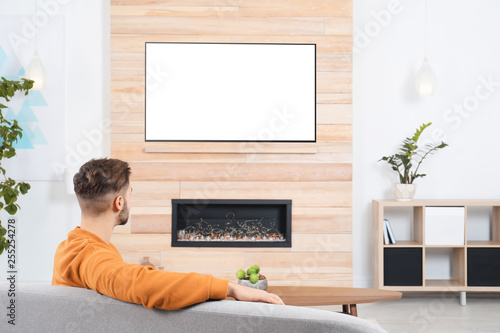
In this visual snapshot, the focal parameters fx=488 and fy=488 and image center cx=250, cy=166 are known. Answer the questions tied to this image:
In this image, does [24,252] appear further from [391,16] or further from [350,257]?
[391,16]

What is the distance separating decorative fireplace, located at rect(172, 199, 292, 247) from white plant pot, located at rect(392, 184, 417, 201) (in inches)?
36.9

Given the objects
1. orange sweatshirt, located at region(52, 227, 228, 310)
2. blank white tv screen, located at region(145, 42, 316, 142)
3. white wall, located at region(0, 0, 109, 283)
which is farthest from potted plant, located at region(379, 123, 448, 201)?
orange sweatshirt, located at region(52, 227, 228, 310)

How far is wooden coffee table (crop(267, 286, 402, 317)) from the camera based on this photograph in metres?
2.24

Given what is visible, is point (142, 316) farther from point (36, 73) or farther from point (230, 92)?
point (36, 73)

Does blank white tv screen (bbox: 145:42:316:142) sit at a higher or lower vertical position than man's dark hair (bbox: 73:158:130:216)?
higher

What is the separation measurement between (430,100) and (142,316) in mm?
4002

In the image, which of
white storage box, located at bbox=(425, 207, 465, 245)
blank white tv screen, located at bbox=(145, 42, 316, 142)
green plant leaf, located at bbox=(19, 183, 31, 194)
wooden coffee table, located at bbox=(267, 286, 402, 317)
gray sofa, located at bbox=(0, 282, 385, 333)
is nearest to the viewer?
gray sofa, located at bbox=(0, 282, 385, 333)

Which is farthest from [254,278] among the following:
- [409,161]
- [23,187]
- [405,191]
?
[409,161]

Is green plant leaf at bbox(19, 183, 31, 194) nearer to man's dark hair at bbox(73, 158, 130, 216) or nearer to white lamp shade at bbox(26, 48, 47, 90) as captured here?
man's dark hair at bbox(73, 158, 130, 216)

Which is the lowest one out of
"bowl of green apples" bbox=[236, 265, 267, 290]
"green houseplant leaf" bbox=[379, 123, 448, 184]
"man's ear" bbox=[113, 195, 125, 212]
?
"bowl of green apples" bbox=[236, 265, 267, 290]

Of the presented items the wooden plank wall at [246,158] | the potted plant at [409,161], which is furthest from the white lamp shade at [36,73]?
the potted plant at [409,161]

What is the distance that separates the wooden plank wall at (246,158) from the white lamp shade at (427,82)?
0.65m

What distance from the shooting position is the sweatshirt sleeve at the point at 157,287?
3.35ft

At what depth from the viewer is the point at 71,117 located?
4.47m
